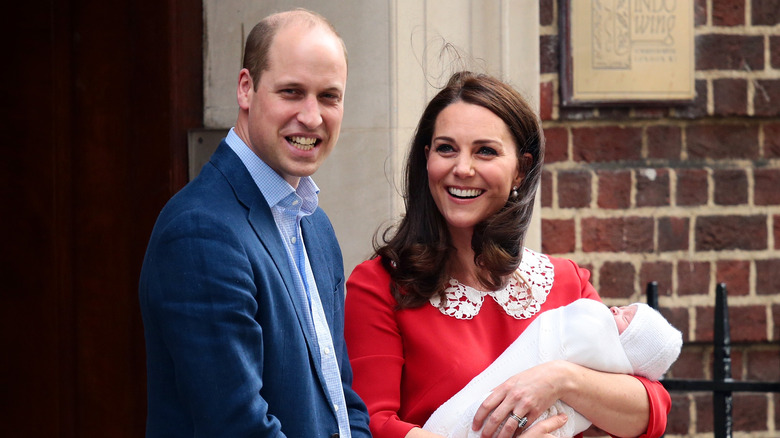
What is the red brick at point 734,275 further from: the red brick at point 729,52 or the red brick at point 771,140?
the red brick at point 729,52

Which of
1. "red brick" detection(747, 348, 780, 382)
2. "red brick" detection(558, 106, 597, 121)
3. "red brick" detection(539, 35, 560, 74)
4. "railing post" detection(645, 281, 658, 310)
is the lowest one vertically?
"red brick" detection(747, 348, 780, 382)

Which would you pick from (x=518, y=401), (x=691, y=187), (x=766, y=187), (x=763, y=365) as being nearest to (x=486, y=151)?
(x=518, y=401)

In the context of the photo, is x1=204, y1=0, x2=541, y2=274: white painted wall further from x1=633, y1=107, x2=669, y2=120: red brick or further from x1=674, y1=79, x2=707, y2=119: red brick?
x1=674, y1=79, x2=707, y2=119: red brick

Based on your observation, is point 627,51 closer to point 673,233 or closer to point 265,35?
point 673,233

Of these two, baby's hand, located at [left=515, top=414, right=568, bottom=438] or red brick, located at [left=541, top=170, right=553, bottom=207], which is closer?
baby's hand, located at [left=515, top=414, right=568, bottom=438]

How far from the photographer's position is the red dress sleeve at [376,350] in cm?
232

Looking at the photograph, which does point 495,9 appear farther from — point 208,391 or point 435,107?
point 208,391

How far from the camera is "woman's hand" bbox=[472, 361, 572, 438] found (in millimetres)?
2246

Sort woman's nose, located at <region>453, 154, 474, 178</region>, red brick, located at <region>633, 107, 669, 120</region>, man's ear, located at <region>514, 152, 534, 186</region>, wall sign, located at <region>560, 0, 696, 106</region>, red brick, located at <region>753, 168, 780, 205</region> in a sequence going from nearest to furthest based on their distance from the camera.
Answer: woman's nose, located at <region>453, 154, 474, 178</region>
man's ear, located at <region>514, 152, 534, 186</region>
wall sign, located at <region>560, 0, 696, 106</region>
red brick, located at <region>633, 107, 669, 120</region>
red brick, located at <region>753, 168, 780, 205</region>

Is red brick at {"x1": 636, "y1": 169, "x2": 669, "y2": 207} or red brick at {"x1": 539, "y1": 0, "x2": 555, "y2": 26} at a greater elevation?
red brick at {"x1": 539, "y1": 0, "x2": 555, "y2": 26}

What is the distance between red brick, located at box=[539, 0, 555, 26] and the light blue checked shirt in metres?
1.71

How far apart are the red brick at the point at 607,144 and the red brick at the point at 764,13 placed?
2.04ft

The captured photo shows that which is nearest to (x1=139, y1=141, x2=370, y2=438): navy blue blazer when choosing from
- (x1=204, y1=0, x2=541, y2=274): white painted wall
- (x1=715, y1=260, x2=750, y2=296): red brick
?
(x1=204, y1=0, x2=541, y2=274): white painted wall

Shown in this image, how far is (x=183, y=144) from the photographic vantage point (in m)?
3.12
